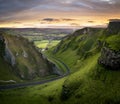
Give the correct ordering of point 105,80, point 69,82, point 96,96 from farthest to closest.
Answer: point 69,82
point 105,80
point 96,96

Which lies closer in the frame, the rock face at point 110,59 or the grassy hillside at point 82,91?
the grassy hillside at point 82,91

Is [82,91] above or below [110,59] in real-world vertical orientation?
below

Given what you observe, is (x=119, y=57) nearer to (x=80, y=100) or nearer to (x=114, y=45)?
(x=114, y=45)

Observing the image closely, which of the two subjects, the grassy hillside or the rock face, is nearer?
the grassy hillside

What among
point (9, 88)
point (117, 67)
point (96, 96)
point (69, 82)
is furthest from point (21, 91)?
point (117, 67)

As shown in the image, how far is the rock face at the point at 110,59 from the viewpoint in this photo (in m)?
186

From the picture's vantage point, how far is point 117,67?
18550 cm

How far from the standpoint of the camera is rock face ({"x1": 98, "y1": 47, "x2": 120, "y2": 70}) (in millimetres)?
186250

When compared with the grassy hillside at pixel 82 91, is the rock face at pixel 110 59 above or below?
above

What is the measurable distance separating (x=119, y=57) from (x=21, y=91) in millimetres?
79931

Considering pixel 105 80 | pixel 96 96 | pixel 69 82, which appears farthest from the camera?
pixel 69 82

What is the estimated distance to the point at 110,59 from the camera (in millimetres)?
190500

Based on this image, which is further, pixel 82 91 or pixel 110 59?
→ pixel 110 59

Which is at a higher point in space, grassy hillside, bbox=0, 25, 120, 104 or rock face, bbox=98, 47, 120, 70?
rock face, bbox=98, 47, 120, 70
